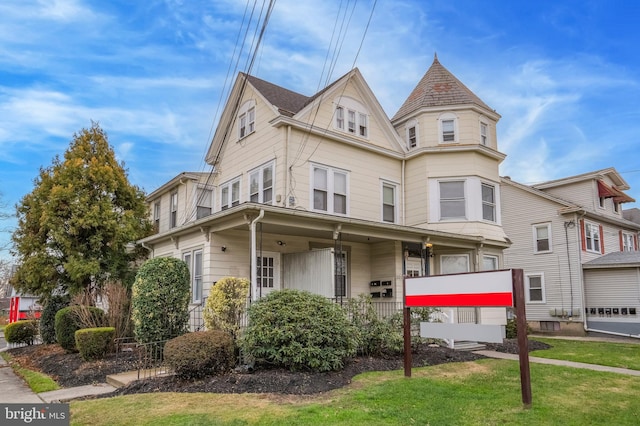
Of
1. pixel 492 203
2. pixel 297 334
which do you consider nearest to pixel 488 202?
pixel 492 203

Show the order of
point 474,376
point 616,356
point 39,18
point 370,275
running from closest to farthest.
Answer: point 474,376
point 39,18
point 616,356
point 370,275

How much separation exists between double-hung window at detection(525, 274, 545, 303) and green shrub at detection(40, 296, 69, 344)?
20.3 meters

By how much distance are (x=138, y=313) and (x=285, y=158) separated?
5874 mm

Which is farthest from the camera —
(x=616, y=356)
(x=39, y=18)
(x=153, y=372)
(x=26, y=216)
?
(x=26, y=216)

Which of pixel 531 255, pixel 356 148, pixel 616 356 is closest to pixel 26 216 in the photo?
pixel 356 148

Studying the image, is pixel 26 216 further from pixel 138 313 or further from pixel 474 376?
pixel 474 376

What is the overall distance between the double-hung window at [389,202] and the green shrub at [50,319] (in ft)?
37.8

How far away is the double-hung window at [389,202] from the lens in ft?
51.8

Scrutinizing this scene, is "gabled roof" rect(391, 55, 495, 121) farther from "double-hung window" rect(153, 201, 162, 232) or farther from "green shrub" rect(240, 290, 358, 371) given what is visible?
"double-hung window" rect(153, 201, 162, 232)

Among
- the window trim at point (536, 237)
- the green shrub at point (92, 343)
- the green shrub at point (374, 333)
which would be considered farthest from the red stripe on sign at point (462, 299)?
the window trim at point (536, 237)

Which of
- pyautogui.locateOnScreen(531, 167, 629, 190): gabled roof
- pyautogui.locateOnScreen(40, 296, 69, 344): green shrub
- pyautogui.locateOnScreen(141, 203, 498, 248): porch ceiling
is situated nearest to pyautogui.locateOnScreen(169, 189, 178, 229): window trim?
pyautogui.locateOnScreen(141, 203, 498, 248): porch ceiling

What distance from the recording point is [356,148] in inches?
599

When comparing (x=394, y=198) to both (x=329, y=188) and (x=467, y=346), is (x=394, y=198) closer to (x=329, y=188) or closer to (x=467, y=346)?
(x=329, y=188)

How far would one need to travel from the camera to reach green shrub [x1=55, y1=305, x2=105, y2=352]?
40.5ft
